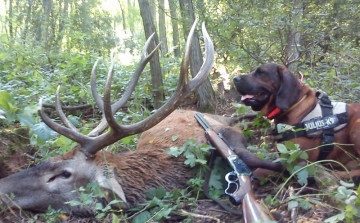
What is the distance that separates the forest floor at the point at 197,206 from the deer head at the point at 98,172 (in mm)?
141

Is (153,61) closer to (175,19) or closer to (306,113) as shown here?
(175,19)

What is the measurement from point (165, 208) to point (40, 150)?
2051 millimetres

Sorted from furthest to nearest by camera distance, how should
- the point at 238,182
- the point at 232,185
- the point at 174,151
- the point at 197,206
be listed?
the point at 174,151
the point at 197,206
the point at 232,185
the point at 238,182

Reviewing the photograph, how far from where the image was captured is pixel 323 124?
430 cm

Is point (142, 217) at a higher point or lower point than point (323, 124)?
lower

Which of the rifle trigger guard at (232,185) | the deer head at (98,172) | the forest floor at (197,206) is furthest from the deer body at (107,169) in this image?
the rifle trigger guard at (232,185)

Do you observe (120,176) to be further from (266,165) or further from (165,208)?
(266,165)

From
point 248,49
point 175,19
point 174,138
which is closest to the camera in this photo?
point 174,138

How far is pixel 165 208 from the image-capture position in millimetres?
3939

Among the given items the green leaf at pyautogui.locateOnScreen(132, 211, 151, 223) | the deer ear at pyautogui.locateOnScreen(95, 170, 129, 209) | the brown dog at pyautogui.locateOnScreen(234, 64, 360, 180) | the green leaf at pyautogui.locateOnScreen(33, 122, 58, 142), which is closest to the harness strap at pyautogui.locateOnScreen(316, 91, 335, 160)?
the brown dog at pyautogui.locateOnScreen(234, 64, 360, 180)

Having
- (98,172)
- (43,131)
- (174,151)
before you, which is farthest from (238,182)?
(43,131)

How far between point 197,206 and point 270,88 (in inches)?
55.9

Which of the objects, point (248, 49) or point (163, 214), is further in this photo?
point (248, 49)

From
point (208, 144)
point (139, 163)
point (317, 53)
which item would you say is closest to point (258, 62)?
point (317, 53)
